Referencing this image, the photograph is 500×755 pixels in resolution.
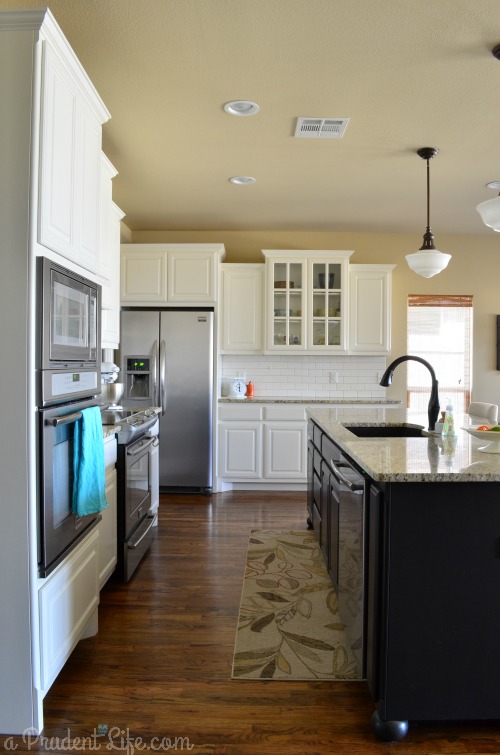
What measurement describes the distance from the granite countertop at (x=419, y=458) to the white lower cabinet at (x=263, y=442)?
2113 millimetres

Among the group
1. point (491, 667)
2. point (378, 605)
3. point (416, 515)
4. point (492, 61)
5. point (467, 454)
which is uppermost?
point (492, 61)

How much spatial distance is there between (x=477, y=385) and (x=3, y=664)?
528cm

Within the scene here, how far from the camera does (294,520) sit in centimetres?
410

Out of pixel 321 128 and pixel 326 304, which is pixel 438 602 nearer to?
pixel 321 128

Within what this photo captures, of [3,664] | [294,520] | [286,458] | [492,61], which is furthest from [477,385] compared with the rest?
[3,664]

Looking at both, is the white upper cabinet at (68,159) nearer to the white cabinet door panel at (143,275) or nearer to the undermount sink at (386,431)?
the undermount sink at (386,431)

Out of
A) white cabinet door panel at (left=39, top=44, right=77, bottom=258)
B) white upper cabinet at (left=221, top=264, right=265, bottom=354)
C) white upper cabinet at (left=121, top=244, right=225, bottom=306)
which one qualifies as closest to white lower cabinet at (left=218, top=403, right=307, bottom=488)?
white upper cabinet at (left=221, top=264, right=265, bottom=354)

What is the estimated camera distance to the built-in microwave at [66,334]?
1683mm

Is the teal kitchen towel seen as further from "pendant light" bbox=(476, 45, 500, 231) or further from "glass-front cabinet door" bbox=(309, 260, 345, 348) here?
"glass-front cabinet door" bbox=(309, 260, 345, 348)

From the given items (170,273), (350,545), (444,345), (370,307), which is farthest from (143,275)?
(350,545)

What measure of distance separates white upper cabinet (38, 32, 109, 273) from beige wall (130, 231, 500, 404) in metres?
3.38

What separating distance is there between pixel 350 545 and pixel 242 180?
3.03m

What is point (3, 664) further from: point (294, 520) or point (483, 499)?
point (294, 520)
